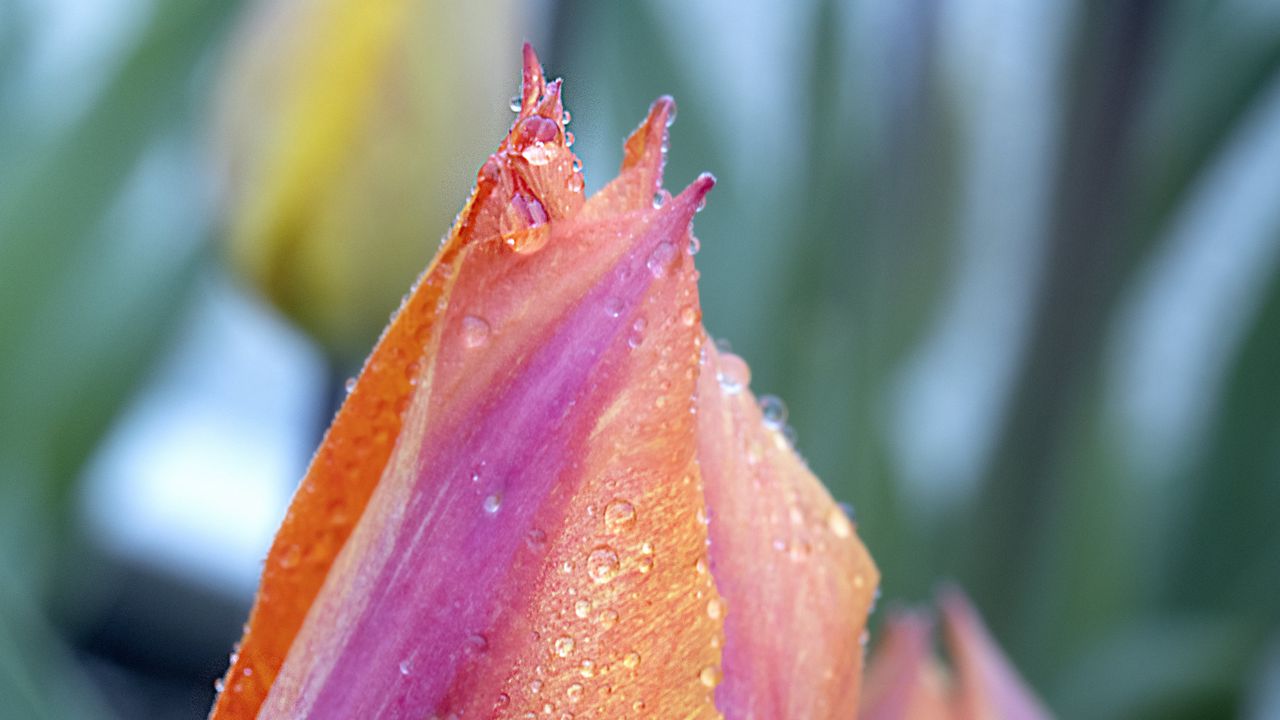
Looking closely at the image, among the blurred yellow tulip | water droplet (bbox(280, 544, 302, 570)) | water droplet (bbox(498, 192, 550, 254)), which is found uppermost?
the blurred yellow tulip

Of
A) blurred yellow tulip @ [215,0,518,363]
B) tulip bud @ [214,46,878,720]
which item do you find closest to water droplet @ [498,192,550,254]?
tulip bud @ [214,46,878,720]

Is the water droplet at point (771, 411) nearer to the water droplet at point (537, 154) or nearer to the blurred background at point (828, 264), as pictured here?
the water droplet at point (537, 154)

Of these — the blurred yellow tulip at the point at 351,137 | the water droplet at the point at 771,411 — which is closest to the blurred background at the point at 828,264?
the blurred yellow tulip at the point at 351,137

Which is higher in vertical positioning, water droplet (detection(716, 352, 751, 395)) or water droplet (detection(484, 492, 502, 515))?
water droplet (detection(716, 352, 751, 395))

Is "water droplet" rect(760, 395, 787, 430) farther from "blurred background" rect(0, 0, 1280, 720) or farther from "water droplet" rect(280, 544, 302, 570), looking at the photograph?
"blurred background" rect(0, 0, 1280, 720)

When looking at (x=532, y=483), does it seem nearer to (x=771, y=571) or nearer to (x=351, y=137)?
(x=771, y=571)

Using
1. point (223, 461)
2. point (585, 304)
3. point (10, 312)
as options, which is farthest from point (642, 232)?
point (223, 461)
